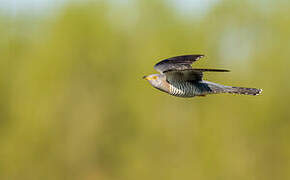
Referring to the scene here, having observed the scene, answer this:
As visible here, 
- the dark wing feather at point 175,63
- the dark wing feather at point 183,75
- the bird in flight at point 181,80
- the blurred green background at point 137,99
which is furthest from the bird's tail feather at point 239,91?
the blurred green background at point 137,99

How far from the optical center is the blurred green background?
53.7 feet

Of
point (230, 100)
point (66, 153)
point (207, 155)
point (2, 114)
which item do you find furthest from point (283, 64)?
point (2, 114)

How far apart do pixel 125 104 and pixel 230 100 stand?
11.8ft

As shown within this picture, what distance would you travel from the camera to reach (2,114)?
19109 millimetres

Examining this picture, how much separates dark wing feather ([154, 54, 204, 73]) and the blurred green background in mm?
8690

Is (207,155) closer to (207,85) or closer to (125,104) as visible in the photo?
(125,104)

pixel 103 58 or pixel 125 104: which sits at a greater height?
pixel 103 58

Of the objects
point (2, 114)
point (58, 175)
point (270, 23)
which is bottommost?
point (58, 175)

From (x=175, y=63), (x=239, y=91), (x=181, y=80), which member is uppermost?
(x=175, y=63)

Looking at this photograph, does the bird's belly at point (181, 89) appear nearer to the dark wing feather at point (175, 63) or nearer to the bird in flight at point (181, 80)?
the bird in flight at point (181, 80)

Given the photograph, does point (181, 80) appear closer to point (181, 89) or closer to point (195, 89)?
point (181, 89)

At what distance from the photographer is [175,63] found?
6.57 metres

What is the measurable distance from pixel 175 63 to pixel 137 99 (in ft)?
35.6

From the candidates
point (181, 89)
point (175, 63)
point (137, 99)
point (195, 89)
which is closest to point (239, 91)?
point (195, 89)
